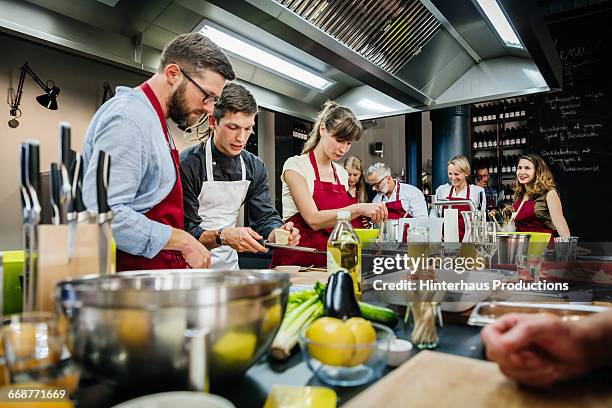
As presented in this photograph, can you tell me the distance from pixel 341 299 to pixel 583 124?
16.5 feet

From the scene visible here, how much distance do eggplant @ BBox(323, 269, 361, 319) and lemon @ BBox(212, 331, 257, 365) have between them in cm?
20

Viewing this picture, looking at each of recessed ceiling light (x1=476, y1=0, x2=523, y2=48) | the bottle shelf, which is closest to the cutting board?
recessed ceiling light (x1=476, y1=0, x2=523, y2=48)

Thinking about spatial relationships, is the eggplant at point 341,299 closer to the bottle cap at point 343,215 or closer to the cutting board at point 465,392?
the cutting board at point 465,392

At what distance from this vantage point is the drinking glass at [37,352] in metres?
→ 0.52

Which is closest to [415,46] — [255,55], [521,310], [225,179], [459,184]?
[255,55]

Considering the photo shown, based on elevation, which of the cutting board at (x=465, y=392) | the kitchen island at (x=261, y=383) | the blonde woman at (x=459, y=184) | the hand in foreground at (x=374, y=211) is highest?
the blonde woman at (x=459, y=184)

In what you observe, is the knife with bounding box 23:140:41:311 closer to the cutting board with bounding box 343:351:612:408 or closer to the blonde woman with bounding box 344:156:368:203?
the cutting board with bounding box 343:351:612:408

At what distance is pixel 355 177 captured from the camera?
15.6ft

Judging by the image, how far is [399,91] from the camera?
98.0 inches

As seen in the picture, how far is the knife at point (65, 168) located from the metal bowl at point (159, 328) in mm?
186

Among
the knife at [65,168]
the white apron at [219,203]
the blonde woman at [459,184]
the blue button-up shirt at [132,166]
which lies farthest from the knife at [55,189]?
the blonde woman at [459,184]

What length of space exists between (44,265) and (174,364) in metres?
0.35

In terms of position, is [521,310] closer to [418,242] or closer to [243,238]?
[418,242]

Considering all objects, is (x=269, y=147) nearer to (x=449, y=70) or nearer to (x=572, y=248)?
(x=449, y=70)
